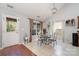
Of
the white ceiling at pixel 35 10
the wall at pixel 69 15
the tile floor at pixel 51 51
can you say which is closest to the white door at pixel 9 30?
the white ceiling at pixel 35 10

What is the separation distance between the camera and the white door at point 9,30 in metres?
3.71

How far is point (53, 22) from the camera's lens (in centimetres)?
453

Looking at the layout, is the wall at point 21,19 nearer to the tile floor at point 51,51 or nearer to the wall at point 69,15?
the tile floor at point 51,51

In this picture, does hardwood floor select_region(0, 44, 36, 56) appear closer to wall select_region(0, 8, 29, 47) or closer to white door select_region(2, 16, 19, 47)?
white door select_region(2, 16, 19, 47)

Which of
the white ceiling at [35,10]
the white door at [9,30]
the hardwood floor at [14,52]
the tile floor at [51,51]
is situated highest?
the white ceiling at [35,10]

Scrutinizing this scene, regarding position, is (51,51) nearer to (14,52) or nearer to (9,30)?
(14,52)

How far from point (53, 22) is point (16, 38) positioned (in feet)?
6.07

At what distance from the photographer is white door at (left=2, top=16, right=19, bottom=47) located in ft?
12.2

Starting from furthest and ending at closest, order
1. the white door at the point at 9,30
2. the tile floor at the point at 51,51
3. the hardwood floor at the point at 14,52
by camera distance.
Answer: the white door at the point at 9,30
the tile floor at the point at 51,51
the hardwood floor at the point at 14,52

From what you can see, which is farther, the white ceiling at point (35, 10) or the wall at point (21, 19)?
the white ceiling at point (35, 10)

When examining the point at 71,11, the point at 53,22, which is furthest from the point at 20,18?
the point at 71,11

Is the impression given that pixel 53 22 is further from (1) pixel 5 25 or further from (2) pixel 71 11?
(1) pixel 5 25

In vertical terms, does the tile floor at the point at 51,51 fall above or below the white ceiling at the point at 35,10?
below

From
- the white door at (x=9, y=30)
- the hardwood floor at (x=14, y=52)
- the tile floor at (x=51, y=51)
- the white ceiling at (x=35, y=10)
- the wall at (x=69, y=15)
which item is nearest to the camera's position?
the hardwood floor at (x=14, y=52)
